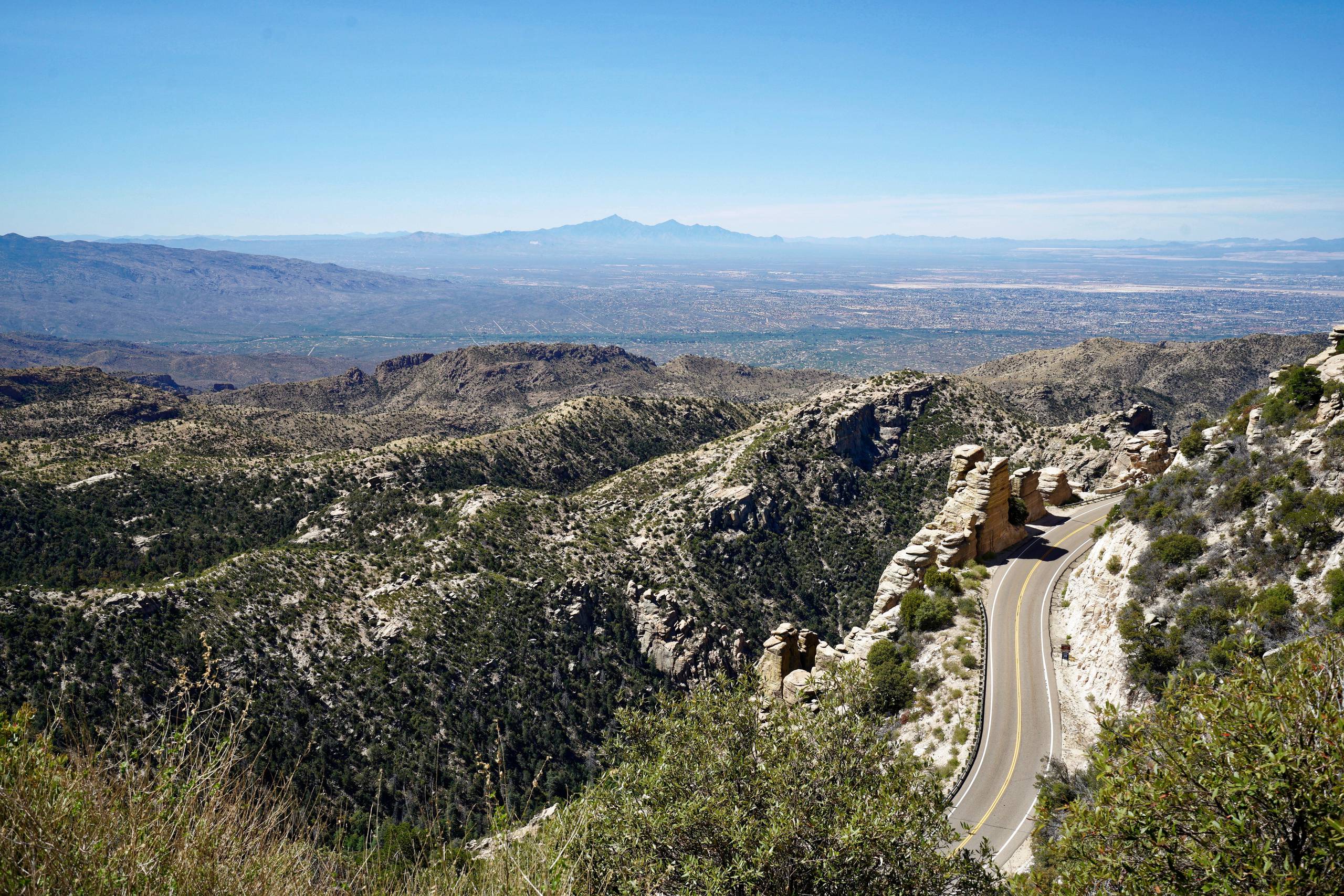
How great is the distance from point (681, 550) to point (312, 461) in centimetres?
3817

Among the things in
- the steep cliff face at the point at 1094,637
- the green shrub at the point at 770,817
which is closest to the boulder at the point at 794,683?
the steep cliff face at the point at 1094,637

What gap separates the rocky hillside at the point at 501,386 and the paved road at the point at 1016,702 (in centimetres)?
12698

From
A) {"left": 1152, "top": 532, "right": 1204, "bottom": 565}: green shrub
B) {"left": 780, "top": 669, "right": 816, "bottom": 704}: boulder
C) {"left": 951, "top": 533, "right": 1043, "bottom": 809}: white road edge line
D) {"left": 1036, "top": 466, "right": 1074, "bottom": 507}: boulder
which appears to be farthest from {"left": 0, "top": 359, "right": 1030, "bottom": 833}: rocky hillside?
{"left": 1036, "top": 466, "right": 1074, "bottom": 507}: boulder

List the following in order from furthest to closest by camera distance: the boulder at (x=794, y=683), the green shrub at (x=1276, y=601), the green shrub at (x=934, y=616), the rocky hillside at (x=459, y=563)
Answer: the rocky hillside at (x=459, y=563), the green shrub at (x=934, y=616), the boulder at (x=794, y=683), the green shrub at (x=1276, y=601)

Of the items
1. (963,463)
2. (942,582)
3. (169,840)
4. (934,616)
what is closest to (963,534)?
(942,582)

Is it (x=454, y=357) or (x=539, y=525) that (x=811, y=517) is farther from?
(x=454, y=357)

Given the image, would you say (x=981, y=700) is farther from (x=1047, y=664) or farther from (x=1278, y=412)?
(x=1278, y=412)

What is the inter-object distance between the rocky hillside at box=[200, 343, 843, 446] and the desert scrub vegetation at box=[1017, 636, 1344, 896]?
14306cm

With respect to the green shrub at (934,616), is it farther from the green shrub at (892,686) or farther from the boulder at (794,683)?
the boulder at (794,683)

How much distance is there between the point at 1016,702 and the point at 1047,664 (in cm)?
244

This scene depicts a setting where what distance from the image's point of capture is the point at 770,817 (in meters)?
11.2

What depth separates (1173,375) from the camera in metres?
125

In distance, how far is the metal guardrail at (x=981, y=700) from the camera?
20.8 metres

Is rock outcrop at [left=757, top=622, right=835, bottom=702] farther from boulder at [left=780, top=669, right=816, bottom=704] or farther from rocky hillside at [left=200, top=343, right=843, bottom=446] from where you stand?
rocky hillside at [left=200, top=343, right=843, bottom=446]
